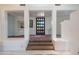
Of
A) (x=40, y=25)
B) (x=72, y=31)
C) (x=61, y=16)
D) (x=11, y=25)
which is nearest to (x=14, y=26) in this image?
(x=11, y=25)

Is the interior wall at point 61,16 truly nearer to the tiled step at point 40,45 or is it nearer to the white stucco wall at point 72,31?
the white stucco wall at point 72,31

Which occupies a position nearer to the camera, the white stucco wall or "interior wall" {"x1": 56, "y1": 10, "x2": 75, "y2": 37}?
the white stucco wall

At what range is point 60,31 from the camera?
1332mm

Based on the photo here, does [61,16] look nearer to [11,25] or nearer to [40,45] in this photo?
[40,45]

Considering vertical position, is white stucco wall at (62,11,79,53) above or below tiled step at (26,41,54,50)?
above

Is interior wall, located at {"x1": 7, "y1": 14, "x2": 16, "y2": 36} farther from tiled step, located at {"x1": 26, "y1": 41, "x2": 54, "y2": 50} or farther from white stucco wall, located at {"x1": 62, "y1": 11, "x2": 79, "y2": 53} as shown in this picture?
white stucco wall, located at {"x1": 62, "y1": 11, "x2": 79, "y2": 53}

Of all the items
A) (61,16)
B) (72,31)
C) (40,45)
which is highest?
(61,16)

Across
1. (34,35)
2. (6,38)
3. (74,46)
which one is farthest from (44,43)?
(6,38)

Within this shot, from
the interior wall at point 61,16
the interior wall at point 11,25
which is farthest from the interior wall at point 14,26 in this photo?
the interior wall at point 61,16

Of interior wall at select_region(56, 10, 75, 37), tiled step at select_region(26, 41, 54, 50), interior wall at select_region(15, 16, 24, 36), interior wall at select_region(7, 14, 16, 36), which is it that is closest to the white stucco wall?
interior wall at select_region(56, 10, 75, 37)

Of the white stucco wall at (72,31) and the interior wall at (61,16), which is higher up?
the interior wall at (61,16)

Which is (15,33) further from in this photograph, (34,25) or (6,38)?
(34,25)
